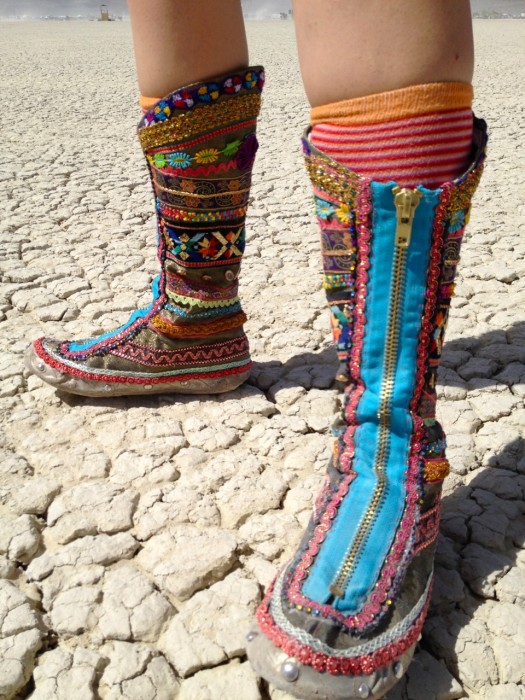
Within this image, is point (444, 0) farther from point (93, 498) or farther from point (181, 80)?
point (93, 498)

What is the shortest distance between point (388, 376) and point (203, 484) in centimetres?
44

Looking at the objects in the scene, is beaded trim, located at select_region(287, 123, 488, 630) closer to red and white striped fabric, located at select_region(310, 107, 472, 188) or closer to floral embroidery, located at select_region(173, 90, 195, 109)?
red and white striped fabric, located at select_region(310, 107, 472, 188)

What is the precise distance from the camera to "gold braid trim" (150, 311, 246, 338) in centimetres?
134

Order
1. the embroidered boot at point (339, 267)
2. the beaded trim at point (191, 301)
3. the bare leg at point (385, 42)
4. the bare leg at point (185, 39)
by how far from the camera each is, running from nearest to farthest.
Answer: the bare leg at point (385, 42)
the embroidered boot at point (339, 267)
the bare leg at point (185, 39)
the beaded trim at point (191, 301)

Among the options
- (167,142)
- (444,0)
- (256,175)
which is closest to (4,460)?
(167,142)

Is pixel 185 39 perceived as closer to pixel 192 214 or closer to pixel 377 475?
pixel 192 214

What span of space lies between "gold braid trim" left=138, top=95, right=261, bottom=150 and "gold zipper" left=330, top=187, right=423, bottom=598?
47 centimetres

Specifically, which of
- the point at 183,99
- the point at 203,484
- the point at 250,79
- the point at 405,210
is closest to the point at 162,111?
the point at 183,99

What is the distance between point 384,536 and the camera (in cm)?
85

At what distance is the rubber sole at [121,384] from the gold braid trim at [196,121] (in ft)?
1.55

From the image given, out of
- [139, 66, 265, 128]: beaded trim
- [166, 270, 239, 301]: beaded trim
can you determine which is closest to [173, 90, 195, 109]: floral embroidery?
[139, 66, 265, 128]: beaded trim

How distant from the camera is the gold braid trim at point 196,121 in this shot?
1.12m

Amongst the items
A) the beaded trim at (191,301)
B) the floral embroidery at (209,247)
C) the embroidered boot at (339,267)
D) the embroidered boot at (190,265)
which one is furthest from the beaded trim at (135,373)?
the embroidered boot at (339,267)

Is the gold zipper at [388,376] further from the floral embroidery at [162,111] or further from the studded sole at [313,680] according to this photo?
the floral embroidery at [162,111]
